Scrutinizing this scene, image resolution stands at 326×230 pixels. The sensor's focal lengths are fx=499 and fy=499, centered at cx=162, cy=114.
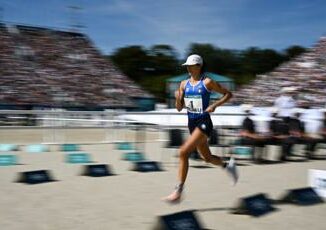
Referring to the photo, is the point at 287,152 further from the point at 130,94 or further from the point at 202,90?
the point at 130,94

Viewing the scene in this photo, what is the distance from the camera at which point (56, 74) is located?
42.2 meters

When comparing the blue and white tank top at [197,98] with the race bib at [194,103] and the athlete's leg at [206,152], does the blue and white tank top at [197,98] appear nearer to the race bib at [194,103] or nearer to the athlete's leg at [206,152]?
the race bib at [194,103]

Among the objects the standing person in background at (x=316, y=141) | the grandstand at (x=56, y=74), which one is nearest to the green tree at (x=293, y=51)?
the grandstand at (x=56, y=74)

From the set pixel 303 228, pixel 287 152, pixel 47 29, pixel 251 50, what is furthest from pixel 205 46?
pixel 303 228

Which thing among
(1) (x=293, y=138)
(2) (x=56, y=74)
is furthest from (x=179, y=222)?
(2) (x=56, y=74)

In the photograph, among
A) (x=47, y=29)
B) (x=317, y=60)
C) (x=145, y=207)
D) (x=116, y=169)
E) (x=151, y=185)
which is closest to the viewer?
(x=145, y=207)

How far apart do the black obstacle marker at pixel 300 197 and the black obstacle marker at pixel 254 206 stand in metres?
0.57

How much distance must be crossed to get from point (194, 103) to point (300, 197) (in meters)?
1.86

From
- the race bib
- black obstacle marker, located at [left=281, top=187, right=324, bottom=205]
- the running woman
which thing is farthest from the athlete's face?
black obstacle marker, located at [left=281, top=187, right=324, bottom=205]

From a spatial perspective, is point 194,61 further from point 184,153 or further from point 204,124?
point 184,153

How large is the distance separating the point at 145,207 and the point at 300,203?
6.61 ft

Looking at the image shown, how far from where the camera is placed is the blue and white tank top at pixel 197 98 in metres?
6.16

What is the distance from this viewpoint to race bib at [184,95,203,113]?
6168 mm

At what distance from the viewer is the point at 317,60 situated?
39.1m
